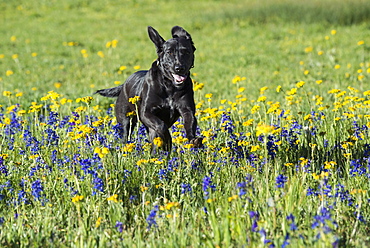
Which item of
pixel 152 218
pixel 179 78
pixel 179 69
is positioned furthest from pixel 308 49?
pixel 152 218

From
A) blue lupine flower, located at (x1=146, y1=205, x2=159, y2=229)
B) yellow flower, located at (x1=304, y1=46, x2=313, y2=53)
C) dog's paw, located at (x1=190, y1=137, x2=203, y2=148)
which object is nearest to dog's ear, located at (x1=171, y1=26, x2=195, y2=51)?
dog's paw, located at (x1=190, y1=137, x2=203, y2=148)

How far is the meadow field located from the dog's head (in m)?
0.45

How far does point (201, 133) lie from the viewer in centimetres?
444

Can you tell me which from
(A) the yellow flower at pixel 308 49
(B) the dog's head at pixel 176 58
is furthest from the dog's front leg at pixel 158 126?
(A) the yellow flower at pixel 308 49

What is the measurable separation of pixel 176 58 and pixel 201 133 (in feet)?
2.31

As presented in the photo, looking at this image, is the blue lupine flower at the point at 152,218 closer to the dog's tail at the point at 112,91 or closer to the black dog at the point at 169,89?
the black dog at the point at 169,89

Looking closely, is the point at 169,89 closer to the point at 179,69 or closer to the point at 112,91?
the point at 179,69

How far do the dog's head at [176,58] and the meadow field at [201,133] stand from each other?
17.6 inches

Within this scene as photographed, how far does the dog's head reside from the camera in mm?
4315

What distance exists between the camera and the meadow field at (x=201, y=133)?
2930 mm

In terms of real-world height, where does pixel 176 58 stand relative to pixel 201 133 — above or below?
above

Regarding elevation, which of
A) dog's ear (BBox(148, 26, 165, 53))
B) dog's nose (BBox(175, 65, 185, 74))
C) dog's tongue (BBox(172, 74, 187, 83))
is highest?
dog's ear (BBox(148, 26, 165, 53))

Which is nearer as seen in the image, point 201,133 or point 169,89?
point 201,133

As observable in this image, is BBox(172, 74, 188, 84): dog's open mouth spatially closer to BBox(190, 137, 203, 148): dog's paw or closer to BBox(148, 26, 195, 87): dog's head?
BBox(148, 26, 195, 87): dog's head
